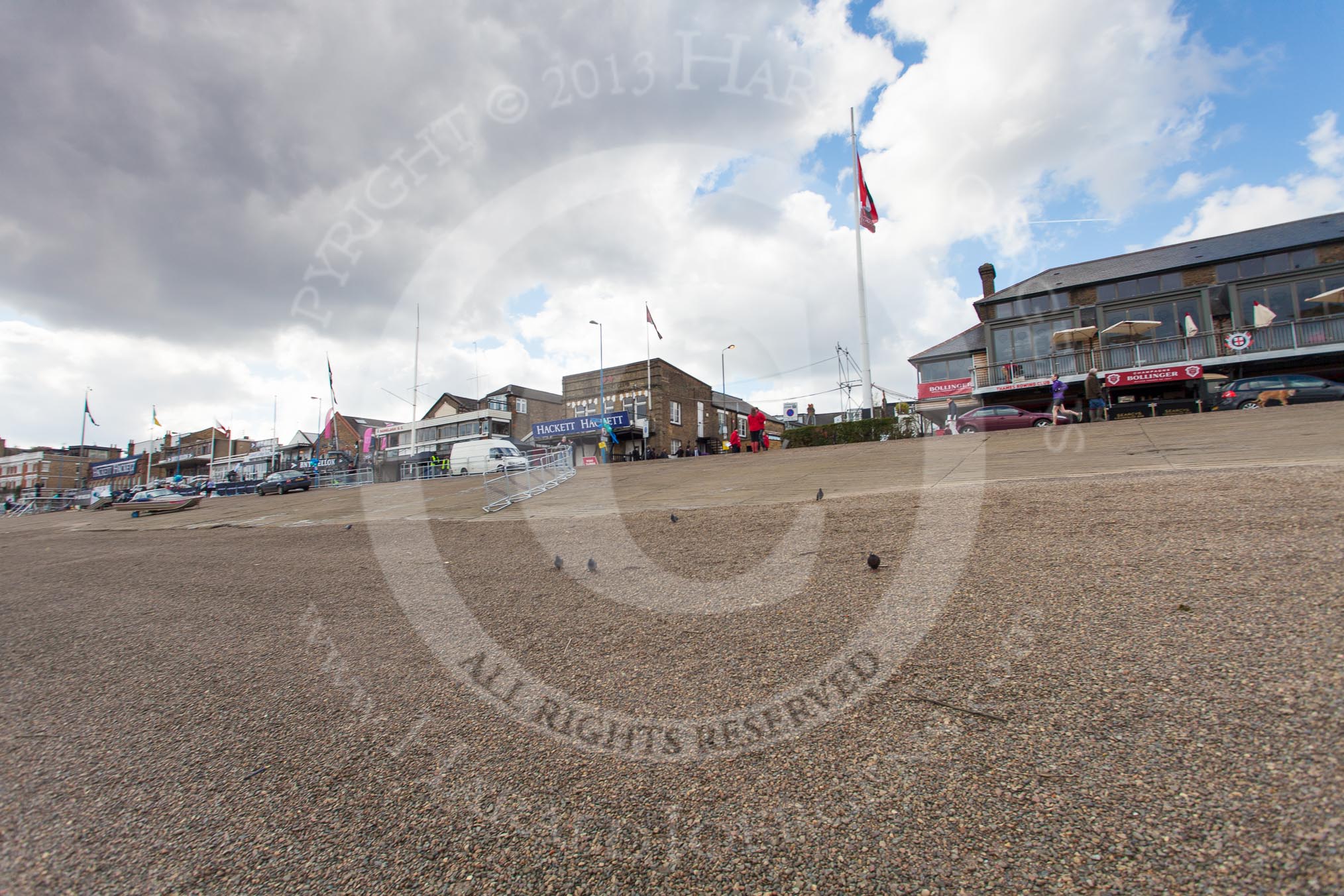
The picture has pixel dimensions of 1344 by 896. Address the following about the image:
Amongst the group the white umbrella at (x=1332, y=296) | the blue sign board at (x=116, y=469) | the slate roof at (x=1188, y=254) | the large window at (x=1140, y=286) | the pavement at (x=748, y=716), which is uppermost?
the slate roof at (x=1188, y=254)

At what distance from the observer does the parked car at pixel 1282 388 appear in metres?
18.0

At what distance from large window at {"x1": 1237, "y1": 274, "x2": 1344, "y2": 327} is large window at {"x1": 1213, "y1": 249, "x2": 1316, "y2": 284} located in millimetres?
844

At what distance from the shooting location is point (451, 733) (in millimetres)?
2855

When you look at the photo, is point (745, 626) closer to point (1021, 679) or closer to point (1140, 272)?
point (1021, 679)

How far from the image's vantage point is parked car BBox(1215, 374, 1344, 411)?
18.0 m

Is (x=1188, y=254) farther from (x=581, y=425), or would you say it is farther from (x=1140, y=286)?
(x=581, y=425)

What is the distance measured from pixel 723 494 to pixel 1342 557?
7.72 m

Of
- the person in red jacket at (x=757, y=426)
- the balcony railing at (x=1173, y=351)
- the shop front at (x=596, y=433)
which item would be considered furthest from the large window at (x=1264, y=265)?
the shop front at (x=596, y=433)

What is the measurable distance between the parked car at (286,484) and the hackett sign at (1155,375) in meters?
39.7

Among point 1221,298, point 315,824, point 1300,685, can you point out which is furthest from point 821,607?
point 1221,298

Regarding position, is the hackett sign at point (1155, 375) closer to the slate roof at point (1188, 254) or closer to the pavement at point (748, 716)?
the slate roof at point (1188, 254)

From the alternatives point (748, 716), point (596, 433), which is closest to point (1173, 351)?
point (596, 433)

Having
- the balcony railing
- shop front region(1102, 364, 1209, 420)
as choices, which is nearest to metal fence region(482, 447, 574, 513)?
shop front region(1102, 364, 1209, 420)

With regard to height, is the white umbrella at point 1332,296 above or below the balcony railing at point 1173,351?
above
